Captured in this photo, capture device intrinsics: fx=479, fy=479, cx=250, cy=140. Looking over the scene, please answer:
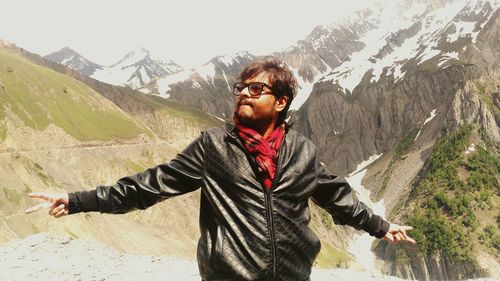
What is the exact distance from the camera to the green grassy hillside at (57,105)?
2460 inches

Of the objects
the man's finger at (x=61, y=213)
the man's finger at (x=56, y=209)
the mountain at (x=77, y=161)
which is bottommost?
the mountain at (x=77, y=161)

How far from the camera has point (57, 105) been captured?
72.5 meters

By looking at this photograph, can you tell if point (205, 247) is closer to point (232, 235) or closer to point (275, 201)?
point (232, 235)

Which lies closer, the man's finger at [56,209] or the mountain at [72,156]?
the man's finger at [56,209]

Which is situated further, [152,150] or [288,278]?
[152,150]

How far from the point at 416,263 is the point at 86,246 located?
105 meters

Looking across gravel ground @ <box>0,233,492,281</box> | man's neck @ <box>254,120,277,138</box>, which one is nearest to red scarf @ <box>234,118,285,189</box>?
man's neck @ <box>254,120,277,138</box>

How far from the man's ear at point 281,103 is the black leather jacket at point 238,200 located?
0.27 metres

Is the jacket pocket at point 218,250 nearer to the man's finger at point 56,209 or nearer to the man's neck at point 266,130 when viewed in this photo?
the man's neck at point 266,130

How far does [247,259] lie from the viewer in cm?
425

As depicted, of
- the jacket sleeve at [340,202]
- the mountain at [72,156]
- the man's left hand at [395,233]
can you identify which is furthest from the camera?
the mountain at [72,156]

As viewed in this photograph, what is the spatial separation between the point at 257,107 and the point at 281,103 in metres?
0.31

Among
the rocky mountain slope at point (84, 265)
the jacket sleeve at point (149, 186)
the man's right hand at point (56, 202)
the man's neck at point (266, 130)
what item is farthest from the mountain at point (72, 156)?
the man's neck at point (266, 130)

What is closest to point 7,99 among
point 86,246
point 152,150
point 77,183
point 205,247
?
point 77,183
